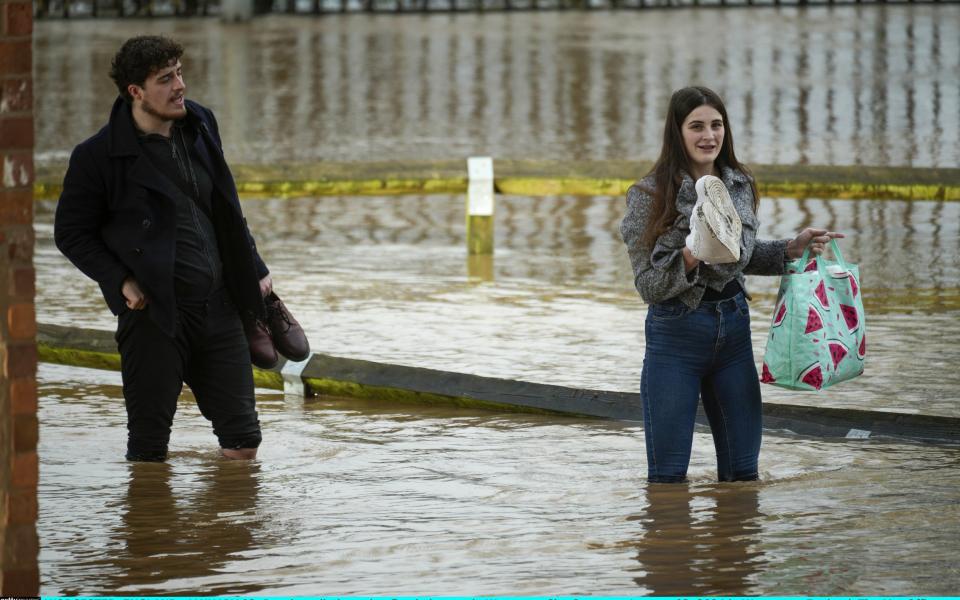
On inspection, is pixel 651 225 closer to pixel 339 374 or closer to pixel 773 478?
pixel 773 478

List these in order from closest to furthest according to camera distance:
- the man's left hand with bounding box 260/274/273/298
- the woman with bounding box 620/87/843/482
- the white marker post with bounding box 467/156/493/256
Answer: the woman with bounding box 620/87/843/482, the man's left hand with bounding box 260/274/273/298, the white marker post with bounding box 467/156/493/256

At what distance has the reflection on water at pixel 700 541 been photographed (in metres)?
4.41

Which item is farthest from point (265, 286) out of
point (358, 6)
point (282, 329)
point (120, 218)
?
point (358, 6)

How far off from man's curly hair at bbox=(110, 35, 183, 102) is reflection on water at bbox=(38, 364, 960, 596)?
51.2 inches

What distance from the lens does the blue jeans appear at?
5.14 m

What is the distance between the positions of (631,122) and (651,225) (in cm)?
1104

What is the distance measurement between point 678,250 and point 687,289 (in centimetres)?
12

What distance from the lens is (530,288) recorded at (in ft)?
31.3

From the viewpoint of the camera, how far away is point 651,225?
512 centimetres

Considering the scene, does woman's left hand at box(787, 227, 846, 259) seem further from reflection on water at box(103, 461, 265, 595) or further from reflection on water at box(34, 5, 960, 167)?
reflection on water at box(34, 5, 960, 167)

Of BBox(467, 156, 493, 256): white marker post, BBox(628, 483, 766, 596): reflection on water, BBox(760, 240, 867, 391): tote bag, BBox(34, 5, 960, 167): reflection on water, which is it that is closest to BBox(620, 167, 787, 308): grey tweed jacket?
BBox(760, 240, 867, 391): tote bag

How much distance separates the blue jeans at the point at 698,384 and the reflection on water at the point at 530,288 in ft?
5.19

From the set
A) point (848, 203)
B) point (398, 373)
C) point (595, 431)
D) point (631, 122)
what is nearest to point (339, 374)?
point (398, 373)

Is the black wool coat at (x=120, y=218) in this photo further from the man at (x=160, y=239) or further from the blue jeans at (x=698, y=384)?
the blue jeans at (x=698, y=384)
